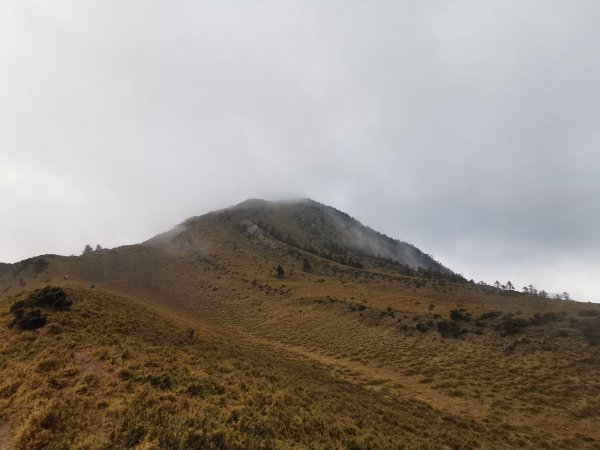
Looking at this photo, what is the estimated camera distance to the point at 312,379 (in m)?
19.3

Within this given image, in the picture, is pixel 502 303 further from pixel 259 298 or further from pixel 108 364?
pixel 108 364

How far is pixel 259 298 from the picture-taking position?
55.7m

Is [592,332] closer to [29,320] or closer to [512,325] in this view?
[512,325]

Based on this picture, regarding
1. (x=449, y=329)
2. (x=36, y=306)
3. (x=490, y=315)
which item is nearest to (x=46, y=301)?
(x=36, y=306)

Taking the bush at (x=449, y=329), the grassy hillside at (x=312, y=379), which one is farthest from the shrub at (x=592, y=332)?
the bush at (x=449, y=329)

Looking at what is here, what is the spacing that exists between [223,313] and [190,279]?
22808 millimetres

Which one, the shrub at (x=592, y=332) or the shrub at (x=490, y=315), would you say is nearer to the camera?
the shrub at (x=592, y=332)

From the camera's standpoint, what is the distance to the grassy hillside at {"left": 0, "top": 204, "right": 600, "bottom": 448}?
9.13 metres

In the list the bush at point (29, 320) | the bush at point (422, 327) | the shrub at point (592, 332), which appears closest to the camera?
the bush at point (29, 320)

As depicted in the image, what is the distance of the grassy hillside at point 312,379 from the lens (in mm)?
9133

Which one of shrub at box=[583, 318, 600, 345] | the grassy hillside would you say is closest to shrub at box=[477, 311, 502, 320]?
the grassy hillside

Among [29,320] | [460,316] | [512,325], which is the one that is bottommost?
[512,325]

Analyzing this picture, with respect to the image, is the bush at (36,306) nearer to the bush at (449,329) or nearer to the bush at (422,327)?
the bush at (422,327)

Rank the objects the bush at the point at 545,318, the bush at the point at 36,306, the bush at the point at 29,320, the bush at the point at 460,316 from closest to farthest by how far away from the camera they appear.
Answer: the bush at the point at 29,320 → the bush at the point at 36,306 → the bush at the point at 545,318 → the bush at the point at 460,316
